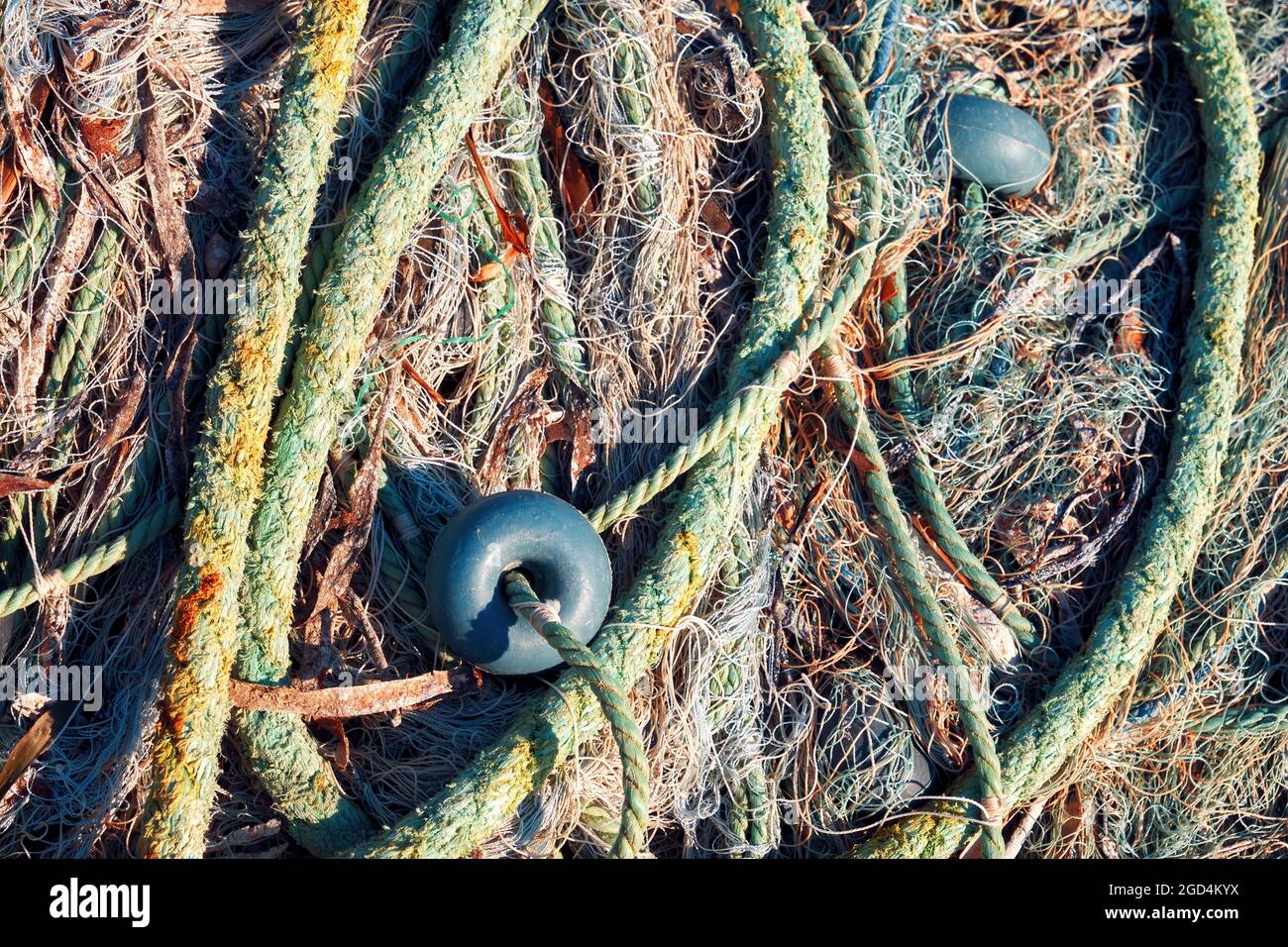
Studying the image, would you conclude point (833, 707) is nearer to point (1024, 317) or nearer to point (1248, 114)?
point (1024, 317)

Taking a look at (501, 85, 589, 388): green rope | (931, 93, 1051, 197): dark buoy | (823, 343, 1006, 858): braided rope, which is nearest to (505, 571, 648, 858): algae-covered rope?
(501, 85, 589, 388): green rope

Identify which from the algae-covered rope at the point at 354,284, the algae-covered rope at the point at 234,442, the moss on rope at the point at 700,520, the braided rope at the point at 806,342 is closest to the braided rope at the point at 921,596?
the braided rope at the point at 806,342

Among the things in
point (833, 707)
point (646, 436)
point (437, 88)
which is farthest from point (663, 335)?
point (833, 707)

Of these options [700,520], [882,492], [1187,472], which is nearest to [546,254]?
[700,520]

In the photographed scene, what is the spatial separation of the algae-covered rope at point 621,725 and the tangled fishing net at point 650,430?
15cm

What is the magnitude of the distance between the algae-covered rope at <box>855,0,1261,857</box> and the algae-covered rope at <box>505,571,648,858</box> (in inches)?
24.7

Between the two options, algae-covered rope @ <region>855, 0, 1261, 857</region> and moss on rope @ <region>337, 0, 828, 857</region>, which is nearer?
moss on rope @ <region>337, 0, 828, 857</region>

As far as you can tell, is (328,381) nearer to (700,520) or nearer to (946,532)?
(700,520)

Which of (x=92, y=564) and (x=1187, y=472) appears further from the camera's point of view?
(x=1187, y=472)

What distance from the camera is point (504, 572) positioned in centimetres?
238

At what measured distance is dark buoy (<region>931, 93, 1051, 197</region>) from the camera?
2.97 meters

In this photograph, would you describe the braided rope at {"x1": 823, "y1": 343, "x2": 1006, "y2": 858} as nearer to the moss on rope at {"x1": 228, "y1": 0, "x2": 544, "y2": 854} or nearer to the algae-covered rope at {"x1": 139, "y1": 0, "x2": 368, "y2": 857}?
the moss on rope at {"x1": 228, "y1": 0, "x2": 544, "y2": 854}

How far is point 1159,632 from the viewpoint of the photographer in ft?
9.36

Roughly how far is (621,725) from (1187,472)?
5.50ft
